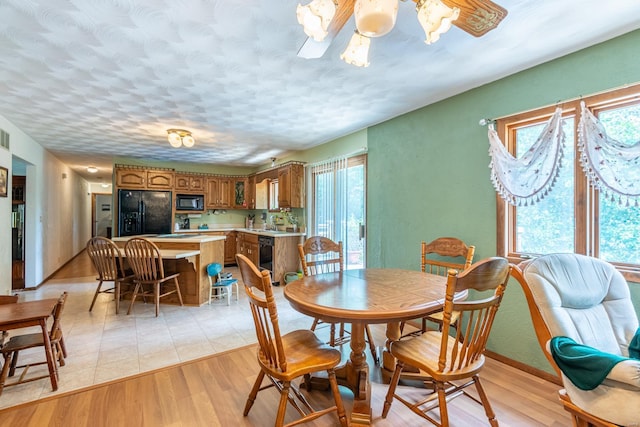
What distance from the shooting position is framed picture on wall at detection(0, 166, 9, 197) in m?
3.47

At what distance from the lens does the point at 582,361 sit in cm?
121

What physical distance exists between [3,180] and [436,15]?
4895mm

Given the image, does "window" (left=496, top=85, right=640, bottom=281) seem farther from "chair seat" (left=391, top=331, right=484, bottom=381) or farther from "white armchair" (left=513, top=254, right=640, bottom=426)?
"chair seat" (left=391, top=331, right=484, bottom=381)

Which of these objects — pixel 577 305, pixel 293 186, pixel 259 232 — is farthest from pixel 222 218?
pixel 577 305

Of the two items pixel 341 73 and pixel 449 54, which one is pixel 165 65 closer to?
pixel 341 73

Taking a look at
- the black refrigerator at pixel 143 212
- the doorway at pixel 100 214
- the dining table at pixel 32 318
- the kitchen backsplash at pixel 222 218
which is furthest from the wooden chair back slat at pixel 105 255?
the doorway at pixel 100 214

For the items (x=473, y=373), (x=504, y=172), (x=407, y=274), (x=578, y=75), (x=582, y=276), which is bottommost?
(x=473, y=373)

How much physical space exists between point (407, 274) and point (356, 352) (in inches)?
28.6

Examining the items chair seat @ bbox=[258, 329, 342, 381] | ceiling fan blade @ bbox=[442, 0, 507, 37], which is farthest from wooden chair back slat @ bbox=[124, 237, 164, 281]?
ceiling fan blade @ bbox=[442, 0, 507, 37]

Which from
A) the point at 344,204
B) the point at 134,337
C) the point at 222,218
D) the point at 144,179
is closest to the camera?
the point at 134,337

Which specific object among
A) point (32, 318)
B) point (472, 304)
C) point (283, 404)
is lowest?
point (283, 404)

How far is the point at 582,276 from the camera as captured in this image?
1.58 m

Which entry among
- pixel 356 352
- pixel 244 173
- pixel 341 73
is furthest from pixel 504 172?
pixel 244 173

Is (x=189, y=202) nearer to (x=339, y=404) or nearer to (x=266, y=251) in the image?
(x=266, y=251)
